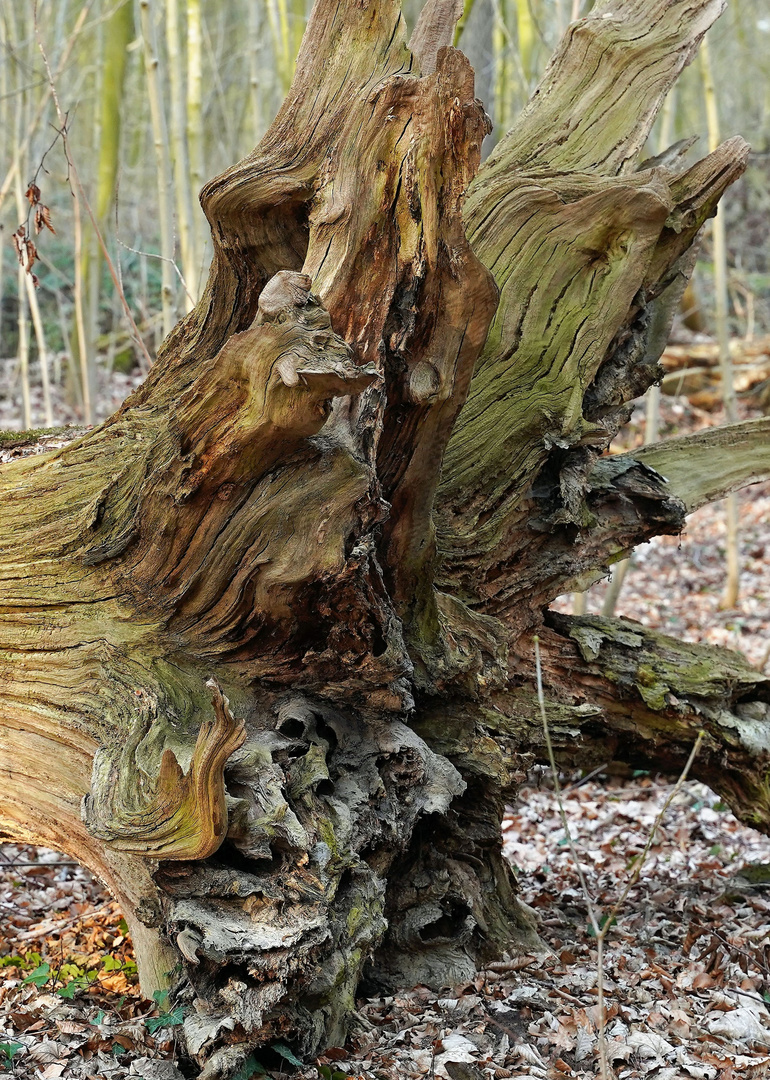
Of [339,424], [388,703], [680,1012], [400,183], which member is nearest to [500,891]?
[680,1012]

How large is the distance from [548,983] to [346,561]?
6.17 ft

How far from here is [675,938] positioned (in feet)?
13.2

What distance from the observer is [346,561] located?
2.87 m

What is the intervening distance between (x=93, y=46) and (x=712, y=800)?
1444 cm

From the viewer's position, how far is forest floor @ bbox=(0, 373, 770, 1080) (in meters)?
2.80

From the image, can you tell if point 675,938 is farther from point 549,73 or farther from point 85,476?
point 549,73

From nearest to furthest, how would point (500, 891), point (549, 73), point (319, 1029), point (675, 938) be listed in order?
1. point (319, 1029)
2. point (500, 891)
3. point (675, 938)
4. point (549, 73)

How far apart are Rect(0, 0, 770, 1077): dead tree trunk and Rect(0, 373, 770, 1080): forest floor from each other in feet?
0.66

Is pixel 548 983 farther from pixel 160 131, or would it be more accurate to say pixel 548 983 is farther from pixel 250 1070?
pixel 160 131

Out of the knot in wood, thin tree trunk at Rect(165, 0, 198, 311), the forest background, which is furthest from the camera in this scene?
the forest background

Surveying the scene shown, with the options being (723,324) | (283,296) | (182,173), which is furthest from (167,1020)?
(723,324)

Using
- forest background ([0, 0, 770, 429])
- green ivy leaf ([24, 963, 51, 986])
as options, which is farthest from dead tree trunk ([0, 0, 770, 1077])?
forest background ([0, 0, 770, 429])

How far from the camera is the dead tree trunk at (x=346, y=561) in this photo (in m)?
2.63

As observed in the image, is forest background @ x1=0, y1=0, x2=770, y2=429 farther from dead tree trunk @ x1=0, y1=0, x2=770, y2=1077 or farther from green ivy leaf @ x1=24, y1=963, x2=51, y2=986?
green ivy leaf @ x1=24, y1=963, x2=51, y2=986
